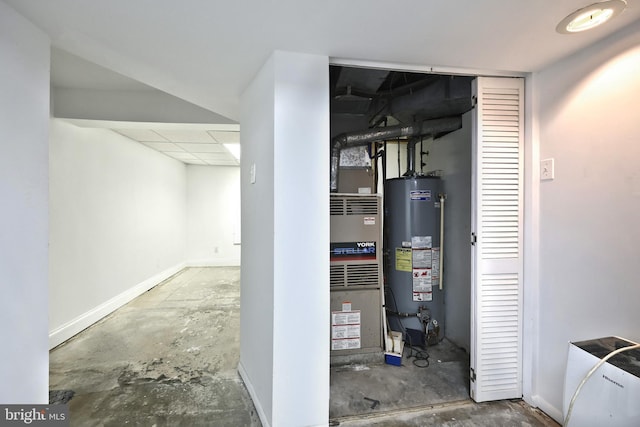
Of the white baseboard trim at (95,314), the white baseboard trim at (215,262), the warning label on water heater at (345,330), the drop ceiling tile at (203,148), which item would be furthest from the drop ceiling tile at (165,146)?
the warning label on water heater at (345,330)

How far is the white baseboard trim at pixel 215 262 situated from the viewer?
6.57 meters

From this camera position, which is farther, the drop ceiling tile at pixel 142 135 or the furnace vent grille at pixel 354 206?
the drop ceiling tile at pixel 142 135

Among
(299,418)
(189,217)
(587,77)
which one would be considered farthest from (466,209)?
(189,217)

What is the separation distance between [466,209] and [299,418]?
2.17 m

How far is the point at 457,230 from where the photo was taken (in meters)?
2.75

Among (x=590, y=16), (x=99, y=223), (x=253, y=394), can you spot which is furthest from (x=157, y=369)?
(x=590, y=16)

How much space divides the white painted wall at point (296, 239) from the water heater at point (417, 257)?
50.4 inches

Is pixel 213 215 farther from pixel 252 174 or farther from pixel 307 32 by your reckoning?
pixel 307 32

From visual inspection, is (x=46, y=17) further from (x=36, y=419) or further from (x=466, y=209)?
(x=466, y=209)

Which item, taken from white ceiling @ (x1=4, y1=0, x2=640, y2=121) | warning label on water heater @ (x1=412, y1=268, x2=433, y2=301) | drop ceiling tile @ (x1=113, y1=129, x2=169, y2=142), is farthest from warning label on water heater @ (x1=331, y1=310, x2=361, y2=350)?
drop ceiling tile @ (x1=113, y1=129, x2=169, y2=142)

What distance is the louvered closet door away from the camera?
1922 millimetres

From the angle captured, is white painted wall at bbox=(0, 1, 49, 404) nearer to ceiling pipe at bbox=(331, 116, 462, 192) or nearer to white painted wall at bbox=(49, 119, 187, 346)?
white painted wall at bbox=(49, 119, 187, 346)

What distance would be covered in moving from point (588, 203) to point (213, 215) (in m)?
6.47

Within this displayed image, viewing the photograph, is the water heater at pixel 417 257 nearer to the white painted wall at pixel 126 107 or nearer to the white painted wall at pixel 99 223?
the white painted wall at pixel 126 107
